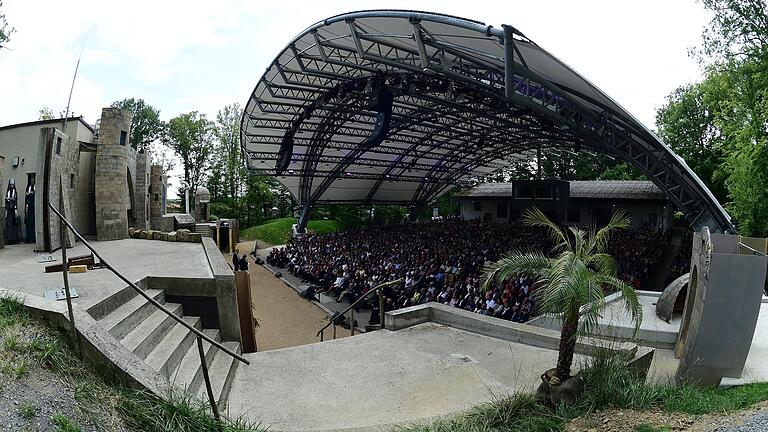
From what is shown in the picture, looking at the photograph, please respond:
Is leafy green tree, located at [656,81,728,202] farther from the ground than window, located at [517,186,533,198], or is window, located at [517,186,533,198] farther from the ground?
leafy green tree, located at [656,81,728,202]

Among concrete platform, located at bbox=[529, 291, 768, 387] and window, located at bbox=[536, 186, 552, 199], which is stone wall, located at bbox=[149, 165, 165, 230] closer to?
concrete platform, located at bbox=[529, 291, 768, 387]

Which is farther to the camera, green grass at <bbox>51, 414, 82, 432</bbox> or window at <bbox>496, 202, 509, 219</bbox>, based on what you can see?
window at <bbox>496, 202, 509, 219</bbox>

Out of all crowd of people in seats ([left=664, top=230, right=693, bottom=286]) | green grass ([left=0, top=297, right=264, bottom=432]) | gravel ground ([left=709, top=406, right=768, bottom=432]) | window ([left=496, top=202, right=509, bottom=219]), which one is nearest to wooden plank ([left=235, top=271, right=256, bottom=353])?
green grass ([left=0, top=297, right=264, bottom=432])

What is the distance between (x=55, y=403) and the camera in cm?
369

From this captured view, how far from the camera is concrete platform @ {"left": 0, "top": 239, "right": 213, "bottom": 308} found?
6.88m

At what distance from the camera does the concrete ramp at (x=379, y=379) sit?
16.6 feet

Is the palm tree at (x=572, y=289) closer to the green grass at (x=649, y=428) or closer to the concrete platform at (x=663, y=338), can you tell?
the green grass at (x=649, y=428)

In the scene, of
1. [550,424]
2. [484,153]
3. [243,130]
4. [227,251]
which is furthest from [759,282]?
[484,153]

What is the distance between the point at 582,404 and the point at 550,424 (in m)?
0.52

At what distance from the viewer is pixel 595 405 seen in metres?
4.71

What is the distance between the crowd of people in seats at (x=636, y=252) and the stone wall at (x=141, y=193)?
18480 mm

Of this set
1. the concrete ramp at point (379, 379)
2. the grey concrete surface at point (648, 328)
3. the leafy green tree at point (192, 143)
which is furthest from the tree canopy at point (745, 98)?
the leafy green tree at point (192, 143)

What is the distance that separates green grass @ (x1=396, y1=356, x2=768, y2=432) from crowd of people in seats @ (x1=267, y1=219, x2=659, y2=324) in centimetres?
426

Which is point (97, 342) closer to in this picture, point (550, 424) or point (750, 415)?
point (550, 424)
